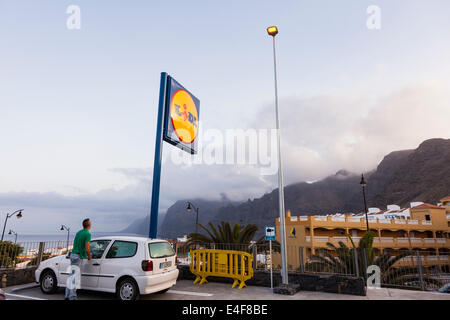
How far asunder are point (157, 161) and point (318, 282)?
23.0ft

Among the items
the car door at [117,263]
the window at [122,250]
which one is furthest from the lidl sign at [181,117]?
the car door at [117,263]

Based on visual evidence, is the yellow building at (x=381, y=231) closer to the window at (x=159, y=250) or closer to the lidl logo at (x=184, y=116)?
the lidl logo at (x=184, y=116)

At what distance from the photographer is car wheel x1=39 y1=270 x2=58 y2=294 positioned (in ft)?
23.9

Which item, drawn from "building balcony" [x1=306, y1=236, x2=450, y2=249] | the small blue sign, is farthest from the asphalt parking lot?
"building balcony" [x1=306, y1=236, x2=450, y2=249]

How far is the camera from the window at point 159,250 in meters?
6.63

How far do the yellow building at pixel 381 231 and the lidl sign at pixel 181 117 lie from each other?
29.8 metres

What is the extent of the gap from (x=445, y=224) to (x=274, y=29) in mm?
55586

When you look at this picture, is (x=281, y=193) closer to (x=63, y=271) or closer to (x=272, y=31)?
(x=272, y=31)

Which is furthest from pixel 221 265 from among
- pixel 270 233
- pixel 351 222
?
pixel 351 222

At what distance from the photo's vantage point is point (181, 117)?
11.9 meters

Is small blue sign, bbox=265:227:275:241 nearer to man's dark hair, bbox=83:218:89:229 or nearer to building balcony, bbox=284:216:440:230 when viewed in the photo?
man's dark hair, bbox=83:218:89:229
